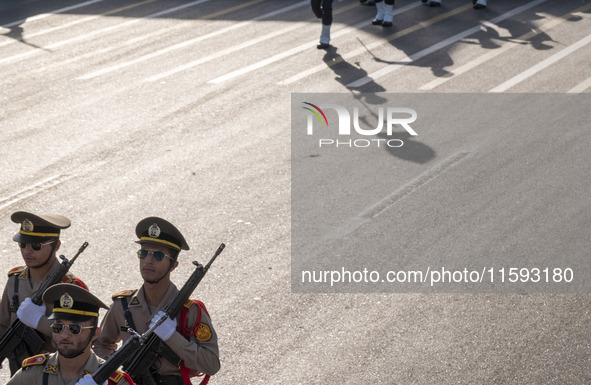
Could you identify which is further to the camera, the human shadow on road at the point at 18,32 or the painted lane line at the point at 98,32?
the human shadow on road at the point at 18,32

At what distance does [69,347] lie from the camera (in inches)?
195

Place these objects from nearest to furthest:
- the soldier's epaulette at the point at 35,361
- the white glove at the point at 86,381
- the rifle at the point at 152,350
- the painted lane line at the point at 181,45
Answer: the white glove at the point at 86,381 < the soldier's epaulette at the point at 35,361 < the rifle at the point at 152,350 < the painted lane line at the point at 181,45

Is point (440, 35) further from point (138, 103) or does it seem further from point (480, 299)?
point (480, 299)

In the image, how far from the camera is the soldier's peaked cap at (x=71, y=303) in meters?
5.05

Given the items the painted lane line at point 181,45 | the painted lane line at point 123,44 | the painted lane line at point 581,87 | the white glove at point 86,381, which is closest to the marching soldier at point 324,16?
the painted lane line at point 181,45

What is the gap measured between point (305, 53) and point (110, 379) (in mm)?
12685

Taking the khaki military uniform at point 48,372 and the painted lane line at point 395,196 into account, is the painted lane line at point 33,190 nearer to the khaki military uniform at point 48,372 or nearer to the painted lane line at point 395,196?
the painted lane line at point 395,196

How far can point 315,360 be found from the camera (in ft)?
26.2

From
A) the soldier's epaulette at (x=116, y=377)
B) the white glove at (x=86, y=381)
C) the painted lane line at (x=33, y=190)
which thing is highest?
the white glove at (x=86, y=381)

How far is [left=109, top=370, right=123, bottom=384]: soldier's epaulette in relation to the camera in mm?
5082

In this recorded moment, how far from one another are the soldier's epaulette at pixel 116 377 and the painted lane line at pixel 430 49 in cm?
1070

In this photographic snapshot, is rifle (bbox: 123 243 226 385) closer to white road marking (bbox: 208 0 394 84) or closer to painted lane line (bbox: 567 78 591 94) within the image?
white road marking (bbox: 208 0 394 84)

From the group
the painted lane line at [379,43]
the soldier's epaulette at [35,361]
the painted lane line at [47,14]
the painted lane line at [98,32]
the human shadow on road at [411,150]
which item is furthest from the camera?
the painted lane line at [47,14]

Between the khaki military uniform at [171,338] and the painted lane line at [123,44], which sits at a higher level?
the khaki military uniform at [171,338]
